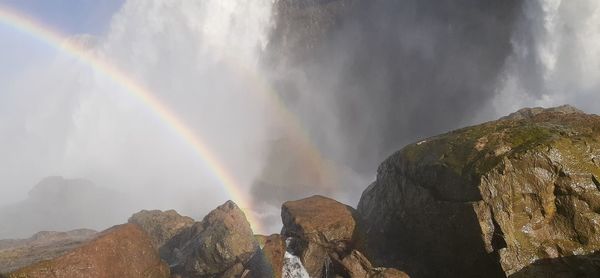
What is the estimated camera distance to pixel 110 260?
659 inches

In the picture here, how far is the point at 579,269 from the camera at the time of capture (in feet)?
46.2

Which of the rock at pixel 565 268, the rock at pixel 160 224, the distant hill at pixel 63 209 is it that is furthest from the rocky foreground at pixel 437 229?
the distant hill at pixel 63 209

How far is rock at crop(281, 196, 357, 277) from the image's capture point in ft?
63.1

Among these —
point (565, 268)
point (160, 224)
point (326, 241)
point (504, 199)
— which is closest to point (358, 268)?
point (326, 241)

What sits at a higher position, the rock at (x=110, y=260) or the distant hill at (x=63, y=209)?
the distant hill at (x=63, y=209)

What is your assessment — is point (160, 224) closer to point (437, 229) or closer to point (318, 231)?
point (318, 231)

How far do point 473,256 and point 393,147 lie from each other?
183 feet

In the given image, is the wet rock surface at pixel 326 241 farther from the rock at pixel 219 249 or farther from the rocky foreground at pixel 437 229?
the rock at pixel 219 249

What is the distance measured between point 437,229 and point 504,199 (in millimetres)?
2888

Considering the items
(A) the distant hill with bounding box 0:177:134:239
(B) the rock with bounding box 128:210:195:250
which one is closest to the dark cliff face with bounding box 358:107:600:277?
(B) the rock with bounding box 128:210:195:250

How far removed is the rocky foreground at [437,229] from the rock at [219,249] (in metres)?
0.05

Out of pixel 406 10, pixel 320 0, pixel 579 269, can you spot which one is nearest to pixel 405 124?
pixel 406 10

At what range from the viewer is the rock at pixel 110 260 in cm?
1516

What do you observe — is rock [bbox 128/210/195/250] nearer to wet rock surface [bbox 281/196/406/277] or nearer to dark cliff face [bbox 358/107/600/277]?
wet rock surface [bbox 281/196/406/277]
